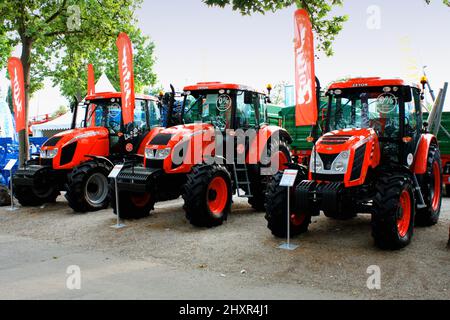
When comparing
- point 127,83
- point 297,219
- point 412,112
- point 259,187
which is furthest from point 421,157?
point 127,83

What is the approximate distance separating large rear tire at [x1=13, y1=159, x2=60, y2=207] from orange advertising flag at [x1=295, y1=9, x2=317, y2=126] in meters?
5.79

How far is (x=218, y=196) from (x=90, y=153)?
3.48 metres

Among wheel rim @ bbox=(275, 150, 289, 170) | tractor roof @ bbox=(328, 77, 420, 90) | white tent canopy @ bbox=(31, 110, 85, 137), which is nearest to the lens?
tractor roof @ bbox=(328, 77, 420, 90)

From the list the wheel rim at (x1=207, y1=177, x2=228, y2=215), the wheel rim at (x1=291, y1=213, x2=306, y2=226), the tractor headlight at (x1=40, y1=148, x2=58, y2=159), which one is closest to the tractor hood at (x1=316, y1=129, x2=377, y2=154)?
the wheel rim at (x1=291, y1=213, x2=306, y2=226)

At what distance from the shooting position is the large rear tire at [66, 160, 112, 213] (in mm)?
8711

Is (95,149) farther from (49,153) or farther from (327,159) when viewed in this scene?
(327,159)

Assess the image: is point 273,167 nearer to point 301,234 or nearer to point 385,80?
point 301,234

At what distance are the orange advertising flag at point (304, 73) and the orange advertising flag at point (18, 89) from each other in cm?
766

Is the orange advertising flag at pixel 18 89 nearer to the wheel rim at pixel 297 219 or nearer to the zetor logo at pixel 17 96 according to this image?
the zetor logo at pixel 17 96

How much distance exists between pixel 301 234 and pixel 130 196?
125 inches

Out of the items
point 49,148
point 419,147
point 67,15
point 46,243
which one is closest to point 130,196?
point 46,243

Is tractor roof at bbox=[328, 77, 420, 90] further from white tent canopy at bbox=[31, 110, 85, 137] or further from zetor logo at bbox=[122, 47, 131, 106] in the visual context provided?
white tent canopy at bbox=[31, 110, 85, 137]

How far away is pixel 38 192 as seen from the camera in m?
9.96
